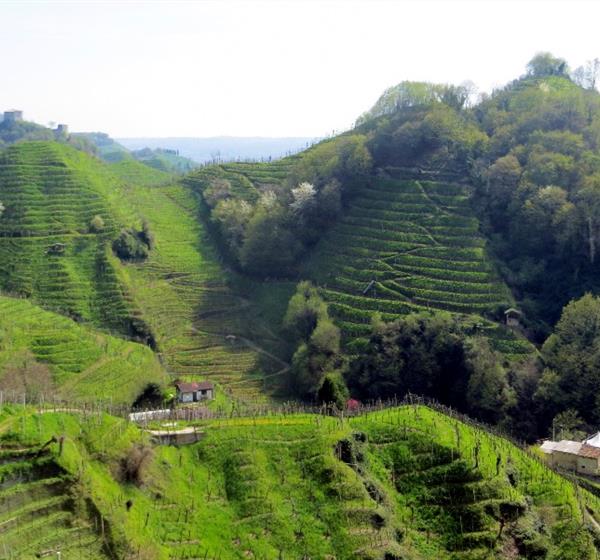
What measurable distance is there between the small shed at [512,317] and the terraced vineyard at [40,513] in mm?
40566

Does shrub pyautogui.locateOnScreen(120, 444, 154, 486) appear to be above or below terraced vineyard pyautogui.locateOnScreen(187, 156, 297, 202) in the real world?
below

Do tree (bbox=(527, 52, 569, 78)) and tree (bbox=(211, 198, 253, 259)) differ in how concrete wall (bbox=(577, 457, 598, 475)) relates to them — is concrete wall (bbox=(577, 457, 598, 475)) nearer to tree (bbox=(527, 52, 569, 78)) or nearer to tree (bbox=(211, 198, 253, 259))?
tree (bbox=(211, 198, 253, 259))

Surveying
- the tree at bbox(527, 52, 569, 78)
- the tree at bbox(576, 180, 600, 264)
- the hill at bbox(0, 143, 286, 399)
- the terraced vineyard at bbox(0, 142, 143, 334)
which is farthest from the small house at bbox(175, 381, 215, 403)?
the tree at bbox(527, 52, 569, 78)

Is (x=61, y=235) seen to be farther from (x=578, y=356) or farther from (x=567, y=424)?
(x=567, y=424)

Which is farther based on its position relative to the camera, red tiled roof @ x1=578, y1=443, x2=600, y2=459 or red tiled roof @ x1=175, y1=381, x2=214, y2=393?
red tiled roof @ x1=175, y1=381, x2=214, y2=393

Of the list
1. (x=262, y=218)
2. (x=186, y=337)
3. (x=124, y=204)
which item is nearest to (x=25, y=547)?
(x=186, y=337)

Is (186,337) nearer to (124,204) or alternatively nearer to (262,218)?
(262,218)

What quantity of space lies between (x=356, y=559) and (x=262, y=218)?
174ft

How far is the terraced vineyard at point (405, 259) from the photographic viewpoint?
6150cm

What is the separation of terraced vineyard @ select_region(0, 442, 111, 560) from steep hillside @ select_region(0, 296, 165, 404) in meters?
16.0

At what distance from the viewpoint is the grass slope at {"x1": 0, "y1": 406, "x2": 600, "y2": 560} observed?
28.8m

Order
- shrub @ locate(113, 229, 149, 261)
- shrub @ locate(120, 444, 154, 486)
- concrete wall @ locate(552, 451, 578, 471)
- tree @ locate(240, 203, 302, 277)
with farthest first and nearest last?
1. tree @ locate(240, 203, 302, 277)
2. shrub @ locate(113, 229, 149, 261)
3. concrete wall @ locate(552, 451, 578, 471)
4. shrub @ locate(120, 444, 154, 486)

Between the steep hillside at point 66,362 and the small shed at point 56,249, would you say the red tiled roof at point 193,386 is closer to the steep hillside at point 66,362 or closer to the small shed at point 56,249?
the steep hillside at point 66,362

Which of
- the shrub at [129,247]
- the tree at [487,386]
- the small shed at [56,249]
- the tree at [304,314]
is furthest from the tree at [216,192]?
the tree at [487,386]
